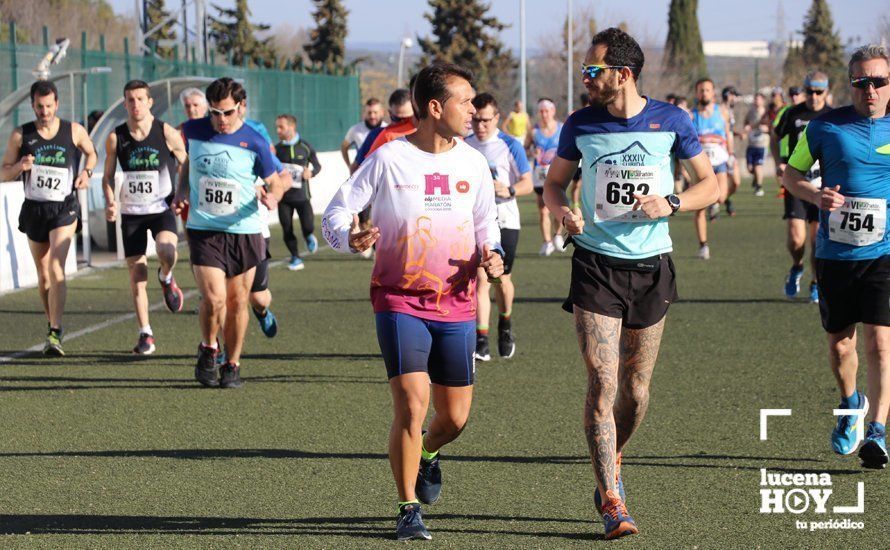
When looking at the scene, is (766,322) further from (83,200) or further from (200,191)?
(83,200)

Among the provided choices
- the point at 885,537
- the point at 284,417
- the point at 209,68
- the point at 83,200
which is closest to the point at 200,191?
the point at 284,417

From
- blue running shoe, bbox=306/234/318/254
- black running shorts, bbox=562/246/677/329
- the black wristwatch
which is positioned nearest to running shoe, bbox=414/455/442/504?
black running shorts, bbox=562/246/677/329

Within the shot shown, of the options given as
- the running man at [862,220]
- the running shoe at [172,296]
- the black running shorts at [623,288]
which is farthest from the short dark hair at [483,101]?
the black running shorts at [623,288]

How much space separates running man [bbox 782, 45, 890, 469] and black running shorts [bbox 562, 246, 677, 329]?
4.31ft

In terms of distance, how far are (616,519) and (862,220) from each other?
2.29m

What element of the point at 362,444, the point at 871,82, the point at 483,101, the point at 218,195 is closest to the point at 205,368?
the point at 218,195

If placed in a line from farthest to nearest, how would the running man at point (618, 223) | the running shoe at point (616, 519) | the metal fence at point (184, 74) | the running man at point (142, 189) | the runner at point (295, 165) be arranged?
the metal fence at point (184, 74)
the runner at point (295, 165)
the running man at point (142, 189)
the running man at point (618, 223)
the running shoe at point (616, 519)

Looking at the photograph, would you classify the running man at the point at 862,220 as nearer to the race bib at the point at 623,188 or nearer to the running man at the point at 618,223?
the running man at the point at 618,223

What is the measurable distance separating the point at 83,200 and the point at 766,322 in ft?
30.4

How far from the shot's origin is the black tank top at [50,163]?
11.6m

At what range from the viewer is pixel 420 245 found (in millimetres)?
5910

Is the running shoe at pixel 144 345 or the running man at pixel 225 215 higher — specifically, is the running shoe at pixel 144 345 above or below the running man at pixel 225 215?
below

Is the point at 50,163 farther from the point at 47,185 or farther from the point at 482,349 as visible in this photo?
the point at 482,349

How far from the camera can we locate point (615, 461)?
6.02m
